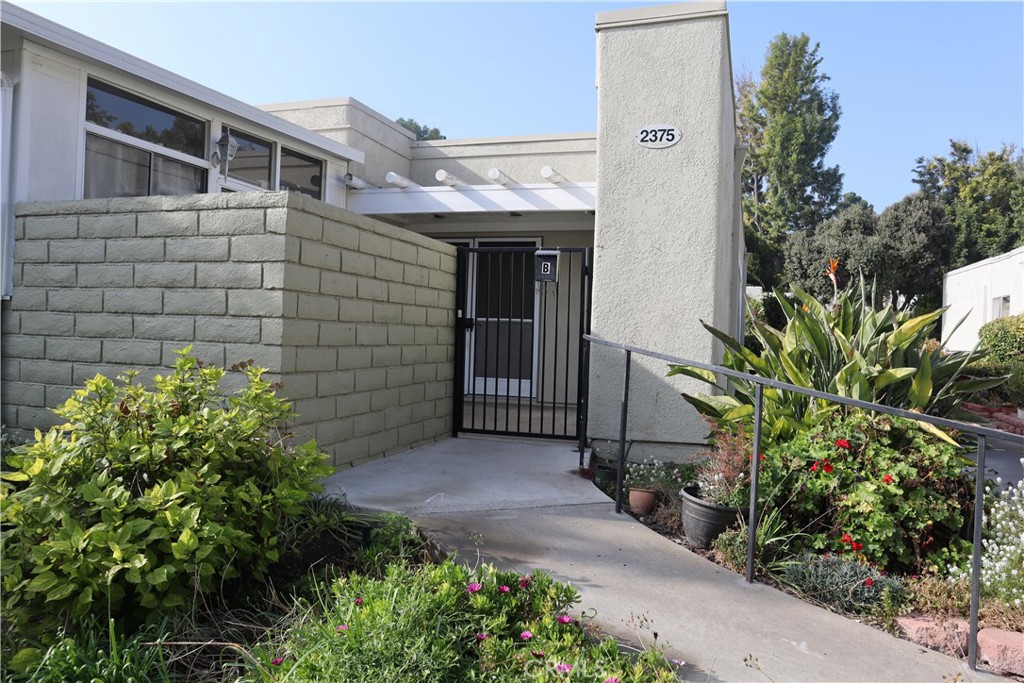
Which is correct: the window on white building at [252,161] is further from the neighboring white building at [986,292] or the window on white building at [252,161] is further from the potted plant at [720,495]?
the neighboring white building at [986,292]

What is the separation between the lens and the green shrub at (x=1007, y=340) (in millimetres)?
11633

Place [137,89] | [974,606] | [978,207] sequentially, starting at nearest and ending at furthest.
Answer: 1. [974,606]
2. [137,89]
3. [978,207]

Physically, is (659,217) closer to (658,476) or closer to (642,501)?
(658,476)

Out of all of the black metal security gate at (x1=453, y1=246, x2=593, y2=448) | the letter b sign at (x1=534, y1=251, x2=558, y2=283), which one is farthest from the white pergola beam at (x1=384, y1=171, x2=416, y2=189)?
the letter b sign at (x1=534, y1=251, x2=558, y2=283)

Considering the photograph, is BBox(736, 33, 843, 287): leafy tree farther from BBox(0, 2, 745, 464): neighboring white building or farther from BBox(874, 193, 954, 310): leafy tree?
BBox(0, 2, 745, 464): neighboring white building

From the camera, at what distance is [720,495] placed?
405 centimetres

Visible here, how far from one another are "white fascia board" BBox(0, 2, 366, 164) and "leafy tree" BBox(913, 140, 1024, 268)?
23544 millimetres

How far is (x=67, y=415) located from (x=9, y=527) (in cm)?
56

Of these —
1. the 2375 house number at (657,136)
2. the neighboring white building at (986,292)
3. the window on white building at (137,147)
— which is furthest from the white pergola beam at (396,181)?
the neighboring white building at (986,292)

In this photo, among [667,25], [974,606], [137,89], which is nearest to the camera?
[974,606]

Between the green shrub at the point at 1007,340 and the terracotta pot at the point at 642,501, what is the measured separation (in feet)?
31.2

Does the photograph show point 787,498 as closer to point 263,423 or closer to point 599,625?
point 599,625

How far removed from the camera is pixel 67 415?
325 centimetres

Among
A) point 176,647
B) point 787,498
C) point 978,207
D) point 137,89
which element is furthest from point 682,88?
point 978,207
